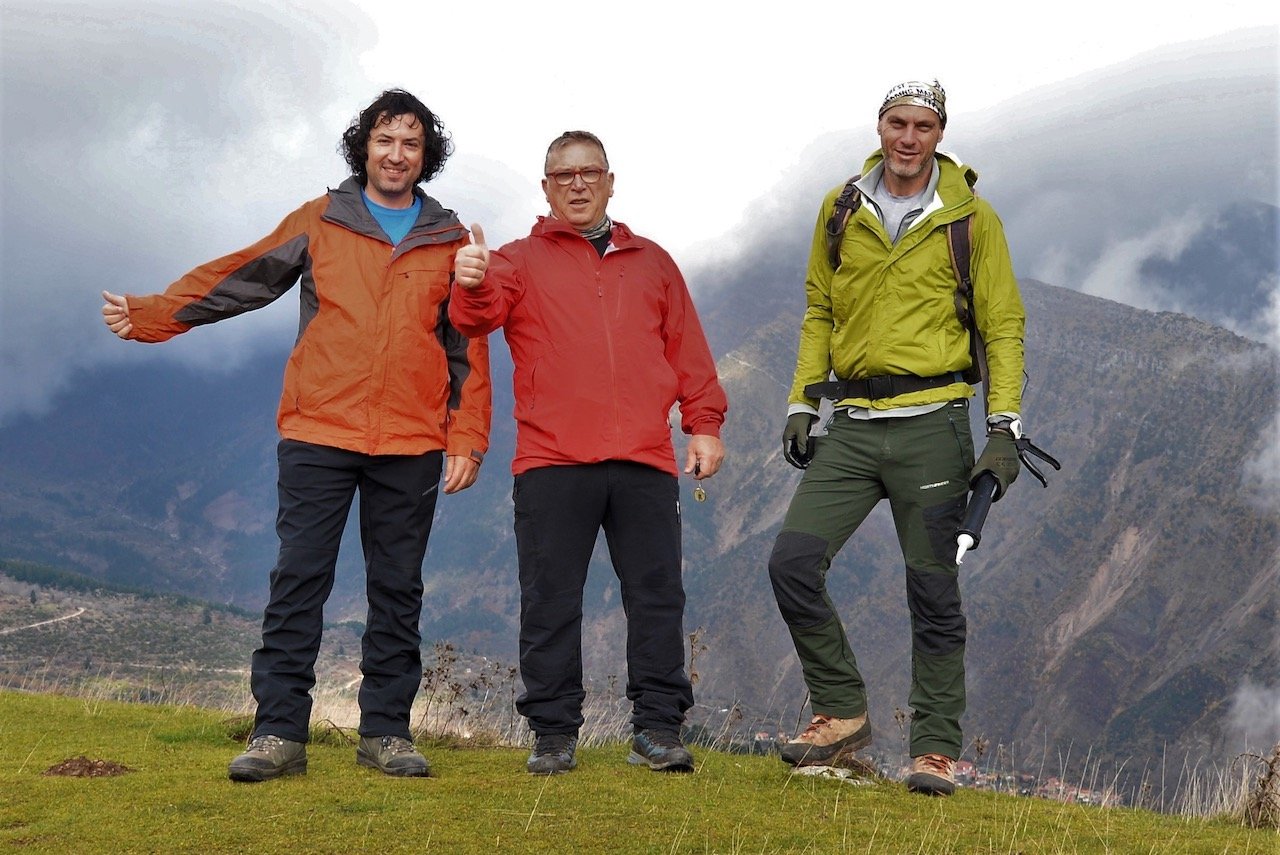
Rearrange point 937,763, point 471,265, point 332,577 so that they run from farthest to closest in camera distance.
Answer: point 937,763, point 332,577, point 471,265

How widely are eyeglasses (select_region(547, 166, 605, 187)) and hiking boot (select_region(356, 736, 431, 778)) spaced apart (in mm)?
2651

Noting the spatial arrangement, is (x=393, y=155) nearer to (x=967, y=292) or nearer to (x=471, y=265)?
(x=471, y=265)

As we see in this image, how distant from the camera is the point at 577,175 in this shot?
545 centimetres

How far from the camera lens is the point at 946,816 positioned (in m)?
4.79

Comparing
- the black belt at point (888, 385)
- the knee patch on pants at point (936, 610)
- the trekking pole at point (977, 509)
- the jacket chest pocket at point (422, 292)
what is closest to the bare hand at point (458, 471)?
the jacket chest pocket at point (422, 292)

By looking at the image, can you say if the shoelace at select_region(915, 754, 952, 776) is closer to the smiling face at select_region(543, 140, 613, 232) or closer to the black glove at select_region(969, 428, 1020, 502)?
the black glove at select_region(969, 428, 1020, 502)

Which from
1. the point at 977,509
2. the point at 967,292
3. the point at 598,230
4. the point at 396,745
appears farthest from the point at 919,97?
the point at 396,745

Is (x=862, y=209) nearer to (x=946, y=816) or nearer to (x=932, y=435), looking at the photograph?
(x=932, y=435)

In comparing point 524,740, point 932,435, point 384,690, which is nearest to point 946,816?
point 932,435

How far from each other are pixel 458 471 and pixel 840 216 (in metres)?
2.13

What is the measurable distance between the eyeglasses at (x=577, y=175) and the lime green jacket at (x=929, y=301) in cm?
121

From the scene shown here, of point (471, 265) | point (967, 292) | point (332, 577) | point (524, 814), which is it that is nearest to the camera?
point (524, 814)

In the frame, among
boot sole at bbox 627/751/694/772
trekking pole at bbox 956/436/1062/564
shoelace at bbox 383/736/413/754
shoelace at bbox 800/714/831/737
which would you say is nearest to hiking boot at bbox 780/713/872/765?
shoelace at bbox 800/714/831/737

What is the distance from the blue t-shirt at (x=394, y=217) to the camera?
545 centimetres
